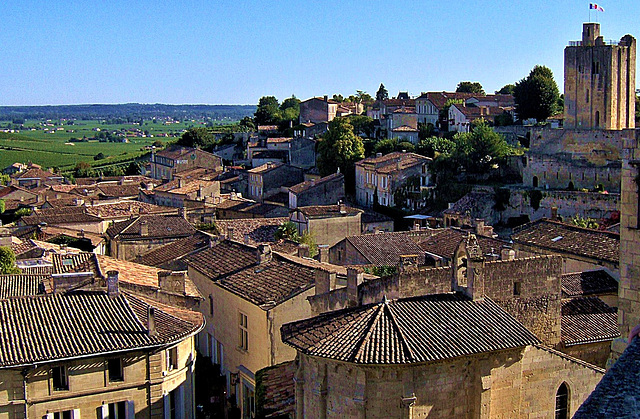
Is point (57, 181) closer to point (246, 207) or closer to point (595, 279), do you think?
point (246, 207)

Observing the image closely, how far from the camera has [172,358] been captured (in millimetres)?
20453

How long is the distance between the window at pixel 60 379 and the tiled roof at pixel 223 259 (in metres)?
8.30

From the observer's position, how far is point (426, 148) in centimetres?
7431

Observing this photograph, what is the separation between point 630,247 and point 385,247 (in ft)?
82.5

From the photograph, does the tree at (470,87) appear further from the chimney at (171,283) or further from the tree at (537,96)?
the chimney at (171,283)

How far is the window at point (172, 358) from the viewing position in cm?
2019

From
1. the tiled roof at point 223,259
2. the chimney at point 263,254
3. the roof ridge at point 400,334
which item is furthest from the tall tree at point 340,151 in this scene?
the roof ridge at point 400,334

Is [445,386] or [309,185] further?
[309,185]

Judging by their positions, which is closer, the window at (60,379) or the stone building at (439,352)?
the stone building at (439,352)

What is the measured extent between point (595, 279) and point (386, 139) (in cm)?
5557

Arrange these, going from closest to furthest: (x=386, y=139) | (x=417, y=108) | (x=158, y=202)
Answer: (x=158, y=202) → (x=386, y=139) → (x=417, y=108)

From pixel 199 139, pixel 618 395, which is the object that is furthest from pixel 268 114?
pixel 618 395

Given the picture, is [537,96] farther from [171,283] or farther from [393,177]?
[171,283]

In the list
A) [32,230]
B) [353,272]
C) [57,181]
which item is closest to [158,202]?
[32,230]
